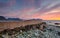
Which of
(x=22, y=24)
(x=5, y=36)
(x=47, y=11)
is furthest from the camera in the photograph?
(x=47, y=11)

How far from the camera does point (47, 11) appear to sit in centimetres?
212

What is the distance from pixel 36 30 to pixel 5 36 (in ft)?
1.54

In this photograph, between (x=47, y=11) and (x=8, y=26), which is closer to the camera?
(x=8, y=26)

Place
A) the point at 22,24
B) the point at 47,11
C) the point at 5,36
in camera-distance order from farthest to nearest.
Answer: the point at 47,11, the point at 22,24, the point at 5,36

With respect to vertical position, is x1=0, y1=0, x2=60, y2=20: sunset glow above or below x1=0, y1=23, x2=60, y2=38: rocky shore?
above

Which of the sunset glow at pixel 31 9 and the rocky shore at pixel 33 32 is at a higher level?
the sunset glow at pixel 31 9

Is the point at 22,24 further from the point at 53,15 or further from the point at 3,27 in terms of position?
the point at 53,15

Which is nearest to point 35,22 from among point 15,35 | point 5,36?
point 15,35

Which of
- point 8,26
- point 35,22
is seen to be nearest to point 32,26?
point 35,22

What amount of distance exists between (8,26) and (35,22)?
0.41 metres

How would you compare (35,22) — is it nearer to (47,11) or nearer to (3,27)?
(47,11)


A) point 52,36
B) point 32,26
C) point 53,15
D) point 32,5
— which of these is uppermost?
point 32,5

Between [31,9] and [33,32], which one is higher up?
[31,9]

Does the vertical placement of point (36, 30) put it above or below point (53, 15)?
below
